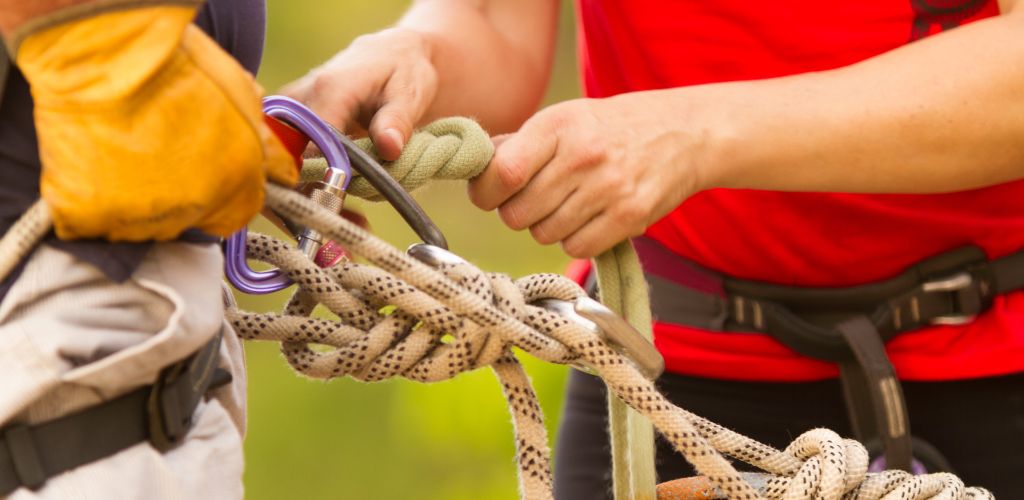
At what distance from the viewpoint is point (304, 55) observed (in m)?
4.71

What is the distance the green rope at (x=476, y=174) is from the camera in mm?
845

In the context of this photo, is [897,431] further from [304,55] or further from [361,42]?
[304,55]

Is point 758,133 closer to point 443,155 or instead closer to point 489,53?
point 443,155

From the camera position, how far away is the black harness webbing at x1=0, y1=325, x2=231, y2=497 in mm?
587

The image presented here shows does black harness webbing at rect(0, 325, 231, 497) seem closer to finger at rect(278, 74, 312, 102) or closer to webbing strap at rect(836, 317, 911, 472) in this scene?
finger at rect(278, 74, 312, 102)

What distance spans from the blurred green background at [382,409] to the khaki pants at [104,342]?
93.8 inches

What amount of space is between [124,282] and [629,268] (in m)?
0.41

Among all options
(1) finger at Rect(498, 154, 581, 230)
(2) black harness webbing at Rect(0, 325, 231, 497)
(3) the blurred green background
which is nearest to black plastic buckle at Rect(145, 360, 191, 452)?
(2) black harness webbing at Rect(0, 325, 231, 497)

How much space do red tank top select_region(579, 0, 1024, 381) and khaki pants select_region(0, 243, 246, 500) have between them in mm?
640

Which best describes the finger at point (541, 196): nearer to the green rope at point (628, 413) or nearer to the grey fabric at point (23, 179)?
the green rope at point (628, 413)

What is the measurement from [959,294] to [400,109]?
1.76ft

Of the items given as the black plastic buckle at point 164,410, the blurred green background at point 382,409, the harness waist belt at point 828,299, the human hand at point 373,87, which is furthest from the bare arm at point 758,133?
the blurred green background at point 382,409

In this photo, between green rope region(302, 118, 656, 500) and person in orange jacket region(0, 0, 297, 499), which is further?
green rope region(302, 118, 656, 500)

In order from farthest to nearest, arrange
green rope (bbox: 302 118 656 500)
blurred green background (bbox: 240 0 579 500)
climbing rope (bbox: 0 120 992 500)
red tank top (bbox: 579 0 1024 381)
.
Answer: blurred green background (bbox: 240 0 579 500) < red tank top (bbox: 579 0 1024 381) < green rope (bbox: 302 118 656 500) < climbing rope (bbox: 0 120 992 500)
